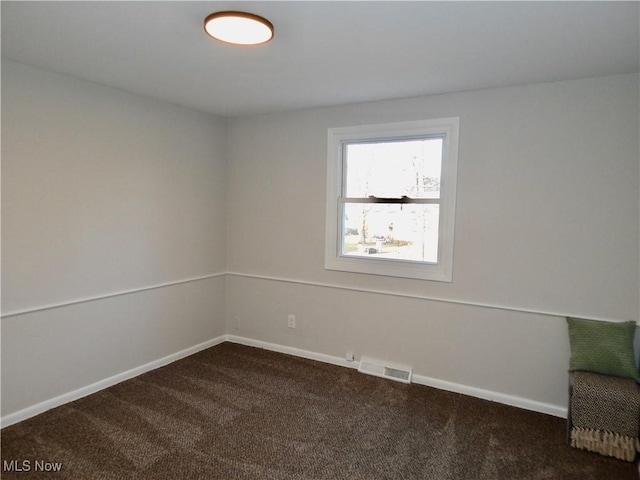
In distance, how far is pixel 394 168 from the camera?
343 cm

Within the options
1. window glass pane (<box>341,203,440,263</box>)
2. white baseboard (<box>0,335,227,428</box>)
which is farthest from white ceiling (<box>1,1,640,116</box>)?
white baseboard (<box>0,335,227,428</box>)

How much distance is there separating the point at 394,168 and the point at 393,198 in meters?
0.27

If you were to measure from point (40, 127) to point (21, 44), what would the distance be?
568 mm

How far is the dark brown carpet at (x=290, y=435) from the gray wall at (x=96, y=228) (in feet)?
1.34

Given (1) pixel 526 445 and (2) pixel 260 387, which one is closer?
(1) pixel 526 445

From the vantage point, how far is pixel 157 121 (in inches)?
134

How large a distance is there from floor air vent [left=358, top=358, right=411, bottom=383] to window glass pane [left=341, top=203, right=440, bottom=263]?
0.96 meters

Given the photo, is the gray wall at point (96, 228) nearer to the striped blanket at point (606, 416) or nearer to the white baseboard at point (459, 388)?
the white baseboard at point (459, 388)

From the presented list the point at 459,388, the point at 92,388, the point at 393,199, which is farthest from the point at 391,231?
the point at 92,388

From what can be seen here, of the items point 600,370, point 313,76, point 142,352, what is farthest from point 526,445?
point 142,352

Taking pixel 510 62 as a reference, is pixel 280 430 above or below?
below

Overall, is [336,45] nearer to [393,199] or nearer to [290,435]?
[393,199]

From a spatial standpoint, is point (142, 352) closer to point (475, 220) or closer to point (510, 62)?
point (475, 220)

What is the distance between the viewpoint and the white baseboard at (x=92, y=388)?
2.57 metres
